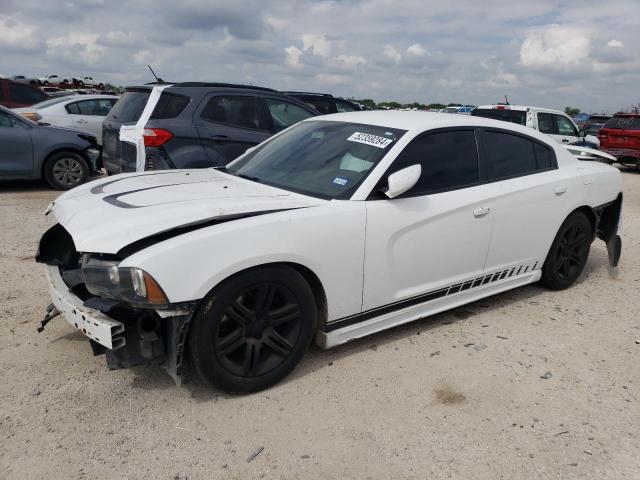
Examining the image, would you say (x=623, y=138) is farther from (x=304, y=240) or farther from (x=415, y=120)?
(x=304, y=240)

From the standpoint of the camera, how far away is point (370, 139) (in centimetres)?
373

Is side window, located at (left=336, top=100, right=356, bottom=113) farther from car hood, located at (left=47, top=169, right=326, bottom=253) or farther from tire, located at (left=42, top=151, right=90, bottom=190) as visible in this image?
car hood, located at (left=47, top=169, right=326, bottom=253)

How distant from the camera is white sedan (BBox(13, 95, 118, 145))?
1129cm

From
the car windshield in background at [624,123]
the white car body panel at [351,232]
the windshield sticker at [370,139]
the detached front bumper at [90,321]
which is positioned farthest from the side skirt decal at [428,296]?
the car windshield in background at [624,123]

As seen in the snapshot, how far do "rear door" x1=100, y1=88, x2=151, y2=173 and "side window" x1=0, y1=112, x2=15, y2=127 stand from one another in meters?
2.28

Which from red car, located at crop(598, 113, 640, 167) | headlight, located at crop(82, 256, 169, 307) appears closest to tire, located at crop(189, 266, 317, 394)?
headlight, located at crop(82, 256, 169, 307)

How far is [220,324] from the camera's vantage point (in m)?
2.92

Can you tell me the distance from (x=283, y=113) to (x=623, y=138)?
11.4 m

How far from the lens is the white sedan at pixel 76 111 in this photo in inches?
444

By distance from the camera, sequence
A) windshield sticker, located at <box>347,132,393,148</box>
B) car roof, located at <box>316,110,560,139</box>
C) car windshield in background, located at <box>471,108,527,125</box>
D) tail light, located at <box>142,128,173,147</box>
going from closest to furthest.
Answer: windshield sticker, located at <box>347,132,393,148</box>, car roof, located at <box>316,110,560,139</box>, tail light, located at <box>142,128,173,147</box>, car windshield in background, located at <box>471,108,527,125</box>

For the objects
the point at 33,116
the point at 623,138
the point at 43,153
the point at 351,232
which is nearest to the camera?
the point at 351,232

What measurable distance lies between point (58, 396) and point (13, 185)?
8013 mm

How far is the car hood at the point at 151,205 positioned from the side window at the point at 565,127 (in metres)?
11.4

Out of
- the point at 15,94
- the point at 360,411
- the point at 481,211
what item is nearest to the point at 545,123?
the point at 481,211
